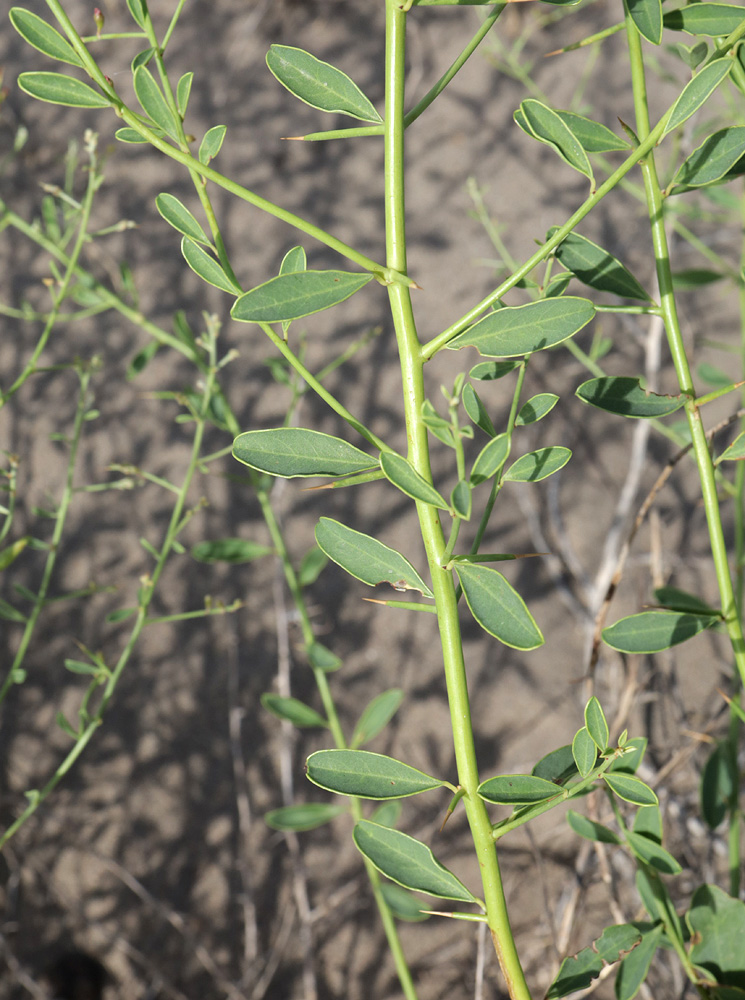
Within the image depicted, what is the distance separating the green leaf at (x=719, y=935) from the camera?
565 millimetres

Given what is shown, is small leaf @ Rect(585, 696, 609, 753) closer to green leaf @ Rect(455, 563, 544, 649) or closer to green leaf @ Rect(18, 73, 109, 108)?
green leaf @ Rect(455, 563, 544, 649)

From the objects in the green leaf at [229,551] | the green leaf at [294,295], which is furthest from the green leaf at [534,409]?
the green leaf at [229,551]

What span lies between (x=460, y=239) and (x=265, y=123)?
0.67 m

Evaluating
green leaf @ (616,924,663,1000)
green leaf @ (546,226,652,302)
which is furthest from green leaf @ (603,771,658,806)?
green leaf @ (546,226,652,302)

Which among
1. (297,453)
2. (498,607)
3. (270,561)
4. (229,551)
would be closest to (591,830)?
(498,607)

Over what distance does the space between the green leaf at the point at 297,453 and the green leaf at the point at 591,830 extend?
0.39 meters

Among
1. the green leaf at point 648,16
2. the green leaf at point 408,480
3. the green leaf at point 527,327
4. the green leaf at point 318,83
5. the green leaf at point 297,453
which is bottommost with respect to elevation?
the green leaf at point 297,453

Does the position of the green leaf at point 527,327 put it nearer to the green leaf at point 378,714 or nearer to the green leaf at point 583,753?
→ the green leaf at point 583,753

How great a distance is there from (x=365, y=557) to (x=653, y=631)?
24cm

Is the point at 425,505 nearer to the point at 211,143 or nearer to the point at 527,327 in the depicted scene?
the point at 527,327

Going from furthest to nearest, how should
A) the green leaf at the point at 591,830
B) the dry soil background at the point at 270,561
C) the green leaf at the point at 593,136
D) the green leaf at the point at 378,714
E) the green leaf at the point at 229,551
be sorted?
the dry soil background at the point at 270,561 → the green leaf at the point at 378,714 → the green leaf at the point at 229,551 → the green leaf at the point at 591,830 → the green leaf at the point at 593,136

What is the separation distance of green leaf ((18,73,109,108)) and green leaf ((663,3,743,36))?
0.39m

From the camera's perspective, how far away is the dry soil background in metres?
1.81

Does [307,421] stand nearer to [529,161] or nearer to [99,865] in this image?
[529,161]
